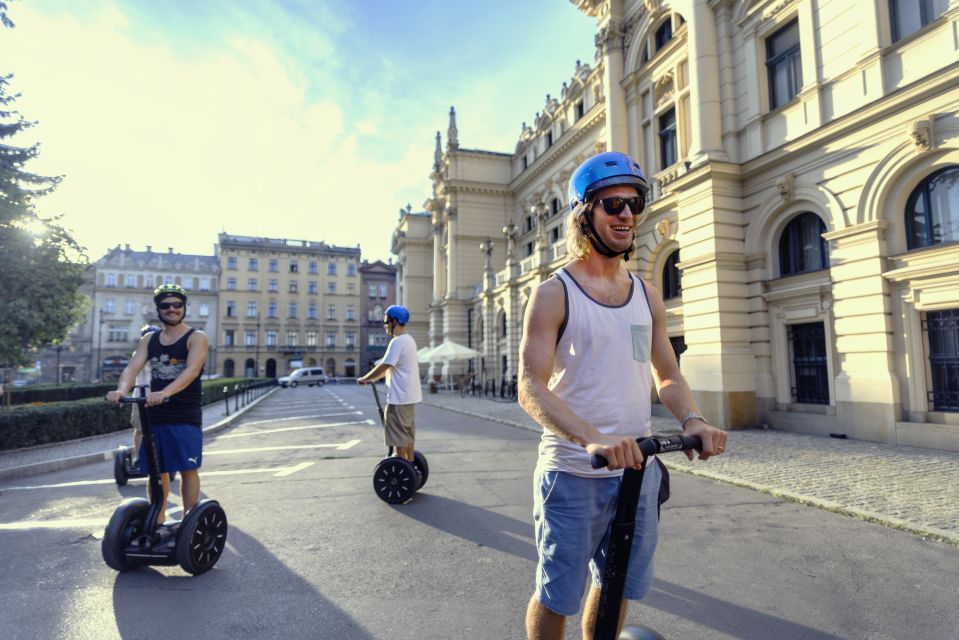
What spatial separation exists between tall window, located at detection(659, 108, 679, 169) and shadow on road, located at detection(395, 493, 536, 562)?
14.2 m

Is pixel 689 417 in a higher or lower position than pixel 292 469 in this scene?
higher

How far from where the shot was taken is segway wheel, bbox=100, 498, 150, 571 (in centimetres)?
370

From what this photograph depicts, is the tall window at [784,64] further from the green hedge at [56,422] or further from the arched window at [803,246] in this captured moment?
the green hedge at [56,422]

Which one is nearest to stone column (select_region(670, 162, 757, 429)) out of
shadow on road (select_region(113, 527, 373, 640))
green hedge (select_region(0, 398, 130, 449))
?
shadow on road (select_region(113, 527, 373, 640))

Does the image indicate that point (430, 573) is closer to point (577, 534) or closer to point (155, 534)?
point (155, 534)

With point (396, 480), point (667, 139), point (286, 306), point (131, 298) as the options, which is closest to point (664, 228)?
point (667, 139)

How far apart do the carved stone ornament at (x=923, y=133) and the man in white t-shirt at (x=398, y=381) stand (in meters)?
9.60

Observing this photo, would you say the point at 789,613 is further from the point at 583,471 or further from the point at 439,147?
the point at 439,147

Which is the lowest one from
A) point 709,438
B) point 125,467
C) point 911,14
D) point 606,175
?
point 125,467

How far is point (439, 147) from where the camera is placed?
44531 millimetres

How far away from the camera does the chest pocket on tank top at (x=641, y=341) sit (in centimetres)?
199

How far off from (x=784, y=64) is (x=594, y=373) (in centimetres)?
1435

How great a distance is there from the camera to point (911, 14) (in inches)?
393

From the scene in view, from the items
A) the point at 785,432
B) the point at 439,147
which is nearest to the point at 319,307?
the point at 439,147
